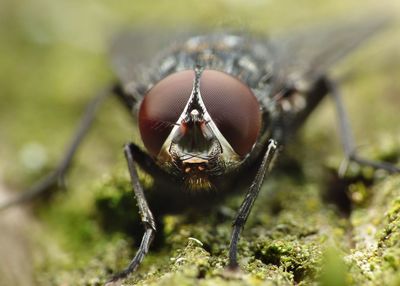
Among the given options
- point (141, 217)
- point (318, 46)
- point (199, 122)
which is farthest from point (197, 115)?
point (318, 46)

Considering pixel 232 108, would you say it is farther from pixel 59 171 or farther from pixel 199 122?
pixel 59 171

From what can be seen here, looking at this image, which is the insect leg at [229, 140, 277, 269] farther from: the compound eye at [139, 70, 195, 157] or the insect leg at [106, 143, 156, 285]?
the compound eye at [139, 70, 195, 157]

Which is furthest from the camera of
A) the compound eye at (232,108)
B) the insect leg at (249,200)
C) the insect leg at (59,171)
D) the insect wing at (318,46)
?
the insect wing at (318,46)

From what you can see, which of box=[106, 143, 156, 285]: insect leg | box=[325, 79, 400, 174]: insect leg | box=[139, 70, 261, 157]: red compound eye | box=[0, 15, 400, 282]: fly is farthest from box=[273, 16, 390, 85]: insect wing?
box=[106, 143, 156, 285]: insect leg

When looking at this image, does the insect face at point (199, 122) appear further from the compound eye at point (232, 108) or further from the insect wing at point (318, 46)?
the insect wing at point (318, 46)

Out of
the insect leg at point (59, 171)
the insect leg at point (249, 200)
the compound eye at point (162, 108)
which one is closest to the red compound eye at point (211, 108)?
the compound eye at point (162, 108)

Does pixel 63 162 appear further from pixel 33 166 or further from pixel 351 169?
pixel 351 169
